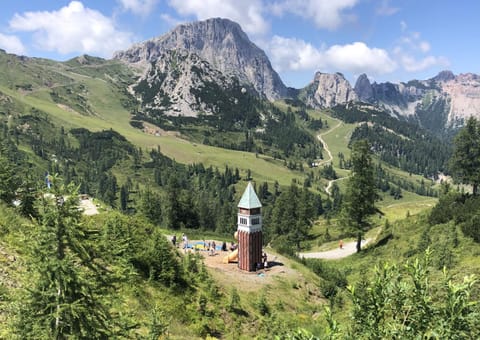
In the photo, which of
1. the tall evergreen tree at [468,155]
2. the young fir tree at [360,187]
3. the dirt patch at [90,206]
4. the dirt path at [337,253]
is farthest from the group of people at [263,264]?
the tall evergreen tree at [468,155]

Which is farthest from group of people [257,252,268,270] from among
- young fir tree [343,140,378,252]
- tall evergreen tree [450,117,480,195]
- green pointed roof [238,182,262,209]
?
tall evergreen tree [450,117,480,195]

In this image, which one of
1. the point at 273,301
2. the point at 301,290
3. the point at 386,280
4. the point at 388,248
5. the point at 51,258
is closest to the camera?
the point at 51,258

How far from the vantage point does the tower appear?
4753 cm

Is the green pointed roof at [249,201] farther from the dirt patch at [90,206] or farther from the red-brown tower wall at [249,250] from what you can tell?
the dirt patch at [90,206]

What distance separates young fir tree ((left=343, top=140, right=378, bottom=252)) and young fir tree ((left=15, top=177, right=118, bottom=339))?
173ft

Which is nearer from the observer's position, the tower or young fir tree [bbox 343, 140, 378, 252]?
the tower

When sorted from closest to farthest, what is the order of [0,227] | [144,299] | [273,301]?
[0,227] < [144,299] < [273,301]

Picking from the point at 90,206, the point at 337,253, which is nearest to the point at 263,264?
the point at 90,206

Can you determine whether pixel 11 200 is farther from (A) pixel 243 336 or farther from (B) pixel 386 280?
(B) pixel 386 280

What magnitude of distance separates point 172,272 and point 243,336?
7.59m

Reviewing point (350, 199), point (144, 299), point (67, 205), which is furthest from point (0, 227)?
point (350, 199)

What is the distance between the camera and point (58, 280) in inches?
407

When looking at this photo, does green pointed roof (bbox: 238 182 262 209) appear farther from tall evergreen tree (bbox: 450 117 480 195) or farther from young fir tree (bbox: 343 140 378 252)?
tall evergreen tree (bbox: 450 117 480 195)

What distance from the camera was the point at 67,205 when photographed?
10781 millimetres
